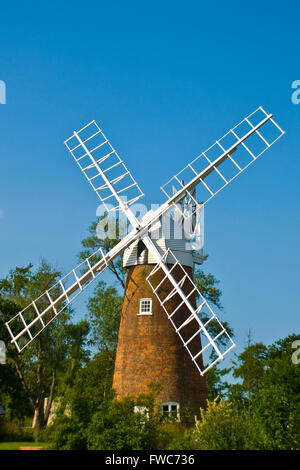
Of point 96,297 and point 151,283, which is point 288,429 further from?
point 96,297

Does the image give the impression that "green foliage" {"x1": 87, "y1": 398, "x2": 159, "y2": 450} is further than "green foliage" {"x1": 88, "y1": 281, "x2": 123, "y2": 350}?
No

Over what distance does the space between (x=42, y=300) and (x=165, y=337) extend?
1540cm

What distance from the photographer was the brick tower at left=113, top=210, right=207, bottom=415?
72.4ft

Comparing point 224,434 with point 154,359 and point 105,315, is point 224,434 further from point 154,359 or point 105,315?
point 105,315

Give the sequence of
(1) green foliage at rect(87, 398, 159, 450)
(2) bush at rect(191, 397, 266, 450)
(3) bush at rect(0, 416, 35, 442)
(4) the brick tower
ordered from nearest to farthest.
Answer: (2) bush at rect(191, 397, 266, 450), (1) green foliage at rect(87, 398, 159, 450), (4) the brick tower, (3) bush at rect(0, 416, 35, 442)

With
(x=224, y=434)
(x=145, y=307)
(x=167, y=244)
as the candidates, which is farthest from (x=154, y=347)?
(x=224, y=434)

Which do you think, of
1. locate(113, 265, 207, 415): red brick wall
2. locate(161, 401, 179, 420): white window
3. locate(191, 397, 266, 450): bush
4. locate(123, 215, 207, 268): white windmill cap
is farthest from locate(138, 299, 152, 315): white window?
locate(191, 397, 266, 450): bush

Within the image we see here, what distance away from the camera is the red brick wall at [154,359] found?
22094 mm

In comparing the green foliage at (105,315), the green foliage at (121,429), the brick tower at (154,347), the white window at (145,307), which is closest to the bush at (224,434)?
the green foliage at (121,429)

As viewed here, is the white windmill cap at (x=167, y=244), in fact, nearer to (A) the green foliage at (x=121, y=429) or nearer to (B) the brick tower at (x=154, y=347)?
(B) the brick tower at (x=154, y=347)

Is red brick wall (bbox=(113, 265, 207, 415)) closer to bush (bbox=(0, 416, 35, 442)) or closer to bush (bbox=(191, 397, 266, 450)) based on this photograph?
bush (bbox=(191, 397, 266, 450))

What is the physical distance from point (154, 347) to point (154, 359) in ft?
1.50

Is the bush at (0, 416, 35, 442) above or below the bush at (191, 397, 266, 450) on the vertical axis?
above
